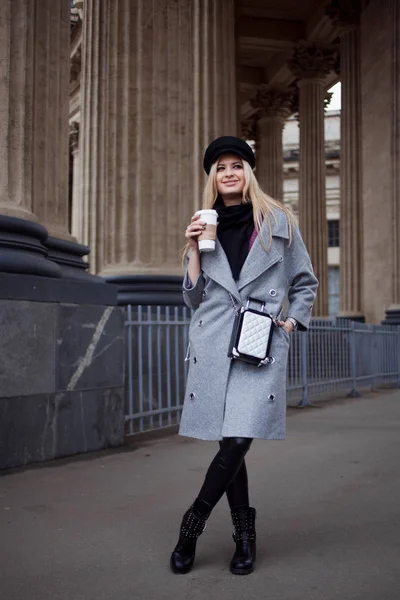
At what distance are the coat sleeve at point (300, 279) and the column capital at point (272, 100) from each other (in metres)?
32.0

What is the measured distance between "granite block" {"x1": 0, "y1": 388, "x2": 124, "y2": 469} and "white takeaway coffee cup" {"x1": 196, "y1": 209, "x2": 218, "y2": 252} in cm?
350

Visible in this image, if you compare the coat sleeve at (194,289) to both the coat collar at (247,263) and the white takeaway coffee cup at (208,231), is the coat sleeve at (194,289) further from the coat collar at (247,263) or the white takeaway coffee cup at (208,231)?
the white takeaway coffee cup at (208,231)

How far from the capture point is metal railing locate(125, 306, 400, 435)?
909 cm

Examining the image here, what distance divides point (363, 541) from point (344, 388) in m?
12.0

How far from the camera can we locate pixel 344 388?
634 inches

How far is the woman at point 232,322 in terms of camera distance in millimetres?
3717

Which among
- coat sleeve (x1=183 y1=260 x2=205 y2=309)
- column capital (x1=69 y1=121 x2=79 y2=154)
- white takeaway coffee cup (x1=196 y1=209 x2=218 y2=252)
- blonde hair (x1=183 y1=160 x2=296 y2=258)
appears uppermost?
column capital (x1=69 y1=121 x2=79 y2=154)

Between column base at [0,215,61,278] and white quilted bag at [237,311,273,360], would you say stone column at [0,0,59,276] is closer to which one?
column base at [0,215,61,278]

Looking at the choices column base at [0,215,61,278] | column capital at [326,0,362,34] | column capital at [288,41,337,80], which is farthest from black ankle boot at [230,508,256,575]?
column capital at [288,41,337,80]

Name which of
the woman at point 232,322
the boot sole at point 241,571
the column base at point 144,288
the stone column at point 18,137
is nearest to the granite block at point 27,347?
the stone column at point 18,137

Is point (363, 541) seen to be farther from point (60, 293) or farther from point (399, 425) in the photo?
point (399, 425)

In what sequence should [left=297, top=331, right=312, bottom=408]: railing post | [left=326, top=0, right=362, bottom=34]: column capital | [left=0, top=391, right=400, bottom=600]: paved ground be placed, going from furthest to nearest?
[left=326, top=0, right=362, bottom=34]: column capital → [left=297, top=331, right=312, bottom=408]: railing post → [left=0, top=391, right=400, bottom=600]: paved ground

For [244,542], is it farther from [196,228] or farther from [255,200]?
[255,200]

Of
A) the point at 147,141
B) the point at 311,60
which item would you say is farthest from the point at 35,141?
the point at 311,60
